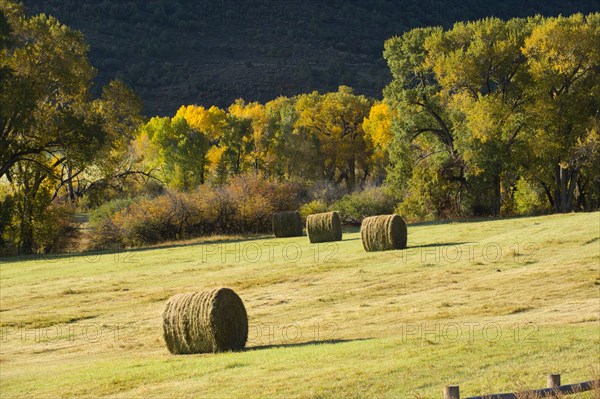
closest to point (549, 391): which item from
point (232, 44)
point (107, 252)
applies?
point (107, 252)

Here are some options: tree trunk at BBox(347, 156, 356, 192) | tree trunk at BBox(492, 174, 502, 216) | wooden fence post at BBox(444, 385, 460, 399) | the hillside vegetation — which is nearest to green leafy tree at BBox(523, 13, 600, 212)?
tree trunk at BBox(492, 174, 502, 216)

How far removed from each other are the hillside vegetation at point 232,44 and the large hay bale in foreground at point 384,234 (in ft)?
312

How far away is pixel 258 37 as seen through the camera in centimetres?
17125

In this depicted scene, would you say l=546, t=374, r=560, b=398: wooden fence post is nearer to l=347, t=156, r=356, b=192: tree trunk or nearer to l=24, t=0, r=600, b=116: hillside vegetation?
l=347, t=156, r=356, b=192: tree trunk

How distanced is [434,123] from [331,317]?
39.8 metres

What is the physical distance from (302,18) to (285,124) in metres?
86.5

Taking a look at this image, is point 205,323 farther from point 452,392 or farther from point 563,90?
point 563,90

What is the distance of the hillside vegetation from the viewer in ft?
463

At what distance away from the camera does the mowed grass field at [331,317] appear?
1564cm

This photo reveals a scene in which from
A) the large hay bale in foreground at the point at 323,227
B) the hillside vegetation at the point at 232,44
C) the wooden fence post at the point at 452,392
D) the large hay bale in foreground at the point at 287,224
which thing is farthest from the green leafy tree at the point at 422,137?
the hillside vegetation at the point at 232,44

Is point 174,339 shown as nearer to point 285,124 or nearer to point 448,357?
point 448,357

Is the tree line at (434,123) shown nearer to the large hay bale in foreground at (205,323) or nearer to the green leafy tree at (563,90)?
the green leafy tree at (563,90)

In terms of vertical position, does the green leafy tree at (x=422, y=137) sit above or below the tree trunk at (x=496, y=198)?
above

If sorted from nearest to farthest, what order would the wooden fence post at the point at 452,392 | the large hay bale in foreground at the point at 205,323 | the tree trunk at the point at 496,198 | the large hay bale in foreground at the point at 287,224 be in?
the wooden fence post at the point at 452,392
the large hay bale in foreground at the point at 205,323
the large hay bale in foreground at the point at 287,224
the tree trunk at the point at 496,198
